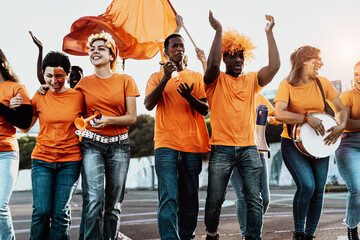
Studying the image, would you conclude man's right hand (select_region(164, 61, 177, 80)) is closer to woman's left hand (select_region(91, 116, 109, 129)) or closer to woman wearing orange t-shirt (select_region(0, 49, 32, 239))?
woman's left hand (select_region(91, 116, 109, 129))

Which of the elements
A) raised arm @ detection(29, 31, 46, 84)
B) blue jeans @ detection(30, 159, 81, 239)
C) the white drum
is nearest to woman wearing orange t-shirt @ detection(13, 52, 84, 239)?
blue jeans @ detection(30, 159, 81, 239)

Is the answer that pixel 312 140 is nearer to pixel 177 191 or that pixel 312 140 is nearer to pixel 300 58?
pixel 300 58

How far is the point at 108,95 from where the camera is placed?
440 centimetres

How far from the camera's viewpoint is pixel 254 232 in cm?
428

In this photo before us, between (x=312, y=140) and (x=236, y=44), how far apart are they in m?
1.46

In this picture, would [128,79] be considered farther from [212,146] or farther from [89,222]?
[89,222]

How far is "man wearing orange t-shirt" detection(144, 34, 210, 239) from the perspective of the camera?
14.0 feet

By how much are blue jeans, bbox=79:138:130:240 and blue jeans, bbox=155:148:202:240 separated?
0.41 metres

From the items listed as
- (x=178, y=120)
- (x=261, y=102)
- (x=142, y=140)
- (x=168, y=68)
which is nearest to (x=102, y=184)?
(x=178, y=120)

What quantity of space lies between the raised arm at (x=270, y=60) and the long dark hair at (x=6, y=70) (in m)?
2.78

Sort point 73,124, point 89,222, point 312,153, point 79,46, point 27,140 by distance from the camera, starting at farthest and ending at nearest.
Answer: point 27,140, point 79,46, point 312,153, point 73,124, point 89,222

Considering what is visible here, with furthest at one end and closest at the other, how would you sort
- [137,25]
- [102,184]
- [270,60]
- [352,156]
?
[137,25]
[352,156]
[270,60]
[102,184]

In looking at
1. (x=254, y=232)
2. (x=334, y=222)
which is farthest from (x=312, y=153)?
(x=334, y=222)

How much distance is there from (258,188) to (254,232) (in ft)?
1.48
